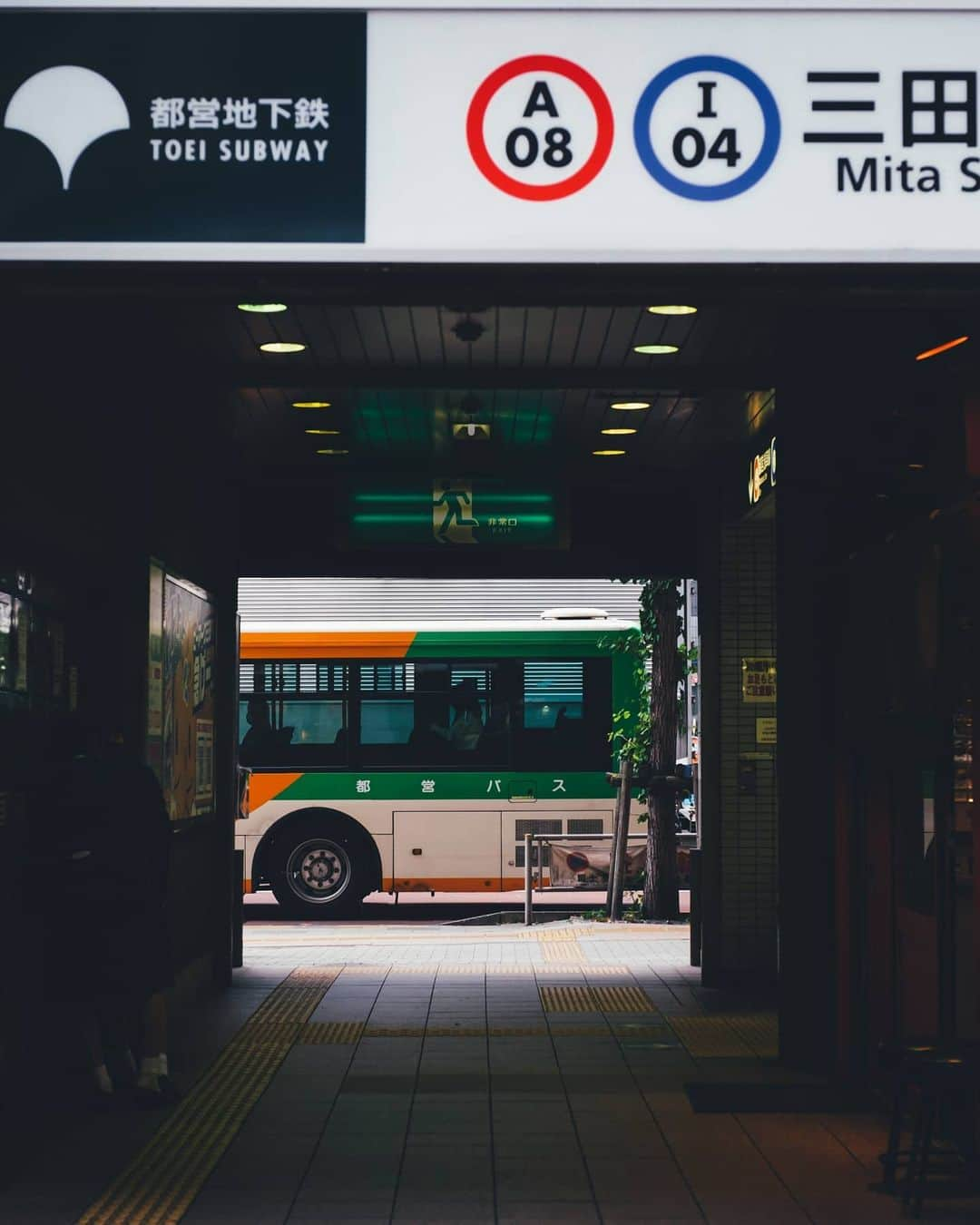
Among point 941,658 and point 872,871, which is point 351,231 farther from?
point 872,871

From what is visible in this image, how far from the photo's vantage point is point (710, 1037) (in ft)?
31.7

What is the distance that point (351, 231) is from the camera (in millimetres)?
4449

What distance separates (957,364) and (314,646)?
39.2ft

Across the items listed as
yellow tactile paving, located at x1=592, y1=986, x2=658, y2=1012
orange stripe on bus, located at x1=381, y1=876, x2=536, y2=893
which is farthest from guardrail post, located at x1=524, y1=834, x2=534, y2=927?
yellow tactile paving, located at x1=592, y1=986, x2=658, y2=1012

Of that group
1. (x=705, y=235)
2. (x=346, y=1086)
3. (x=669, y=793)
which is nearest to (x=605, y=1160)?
(x=346, y=1086)

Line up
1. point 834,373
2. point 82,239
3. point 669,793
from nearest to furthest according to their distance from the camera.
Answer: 1. point 82,239
2. point 834,373
3. point 669,793

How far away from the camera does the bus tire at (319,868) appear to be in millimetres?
17312

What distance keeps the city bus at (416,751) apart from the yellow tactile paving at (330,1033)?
23.2ft

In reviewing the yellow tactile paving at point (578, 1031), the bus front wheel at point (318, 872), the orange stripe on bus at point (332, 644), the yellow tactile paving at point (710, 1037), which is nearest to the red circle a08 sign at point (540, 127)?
the yellow tactile paving at point (710, 1037)

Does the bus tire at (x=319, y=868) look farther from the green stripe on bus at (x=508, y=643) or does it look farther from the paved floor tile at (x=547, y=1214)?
the paved floor tile at (x=547, y=1214)

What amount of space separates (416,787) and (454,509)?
6.36m

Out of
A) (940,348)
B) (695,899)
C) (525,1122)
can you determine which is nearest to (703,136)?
(940,348)

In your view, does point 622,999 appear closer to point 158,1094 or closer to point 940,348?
point 158,1094

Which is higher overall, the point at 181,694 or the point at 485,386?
the point at 485,386
